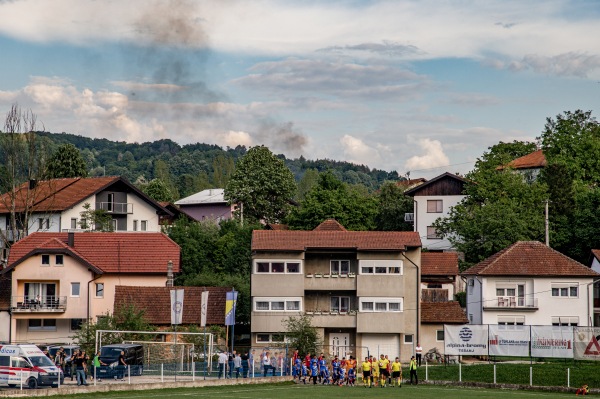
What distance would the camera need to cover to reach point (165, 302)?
7169 cm

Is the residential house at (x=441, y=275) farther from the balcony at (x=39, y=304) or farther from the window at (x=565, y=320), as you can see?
the balcony at (x=39, y=304)

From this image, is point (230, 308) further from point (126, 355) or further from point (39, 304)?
point (39, 304)

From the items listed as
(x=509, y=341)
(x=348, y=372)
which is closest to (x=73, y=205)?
(x=348, y=372)

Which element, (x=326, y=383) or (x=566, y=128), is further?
(x=566, y=128)

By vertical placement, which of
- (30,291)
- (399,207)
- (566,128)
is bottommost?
(30,291)

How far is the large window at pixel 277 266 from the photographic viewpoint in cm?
7144

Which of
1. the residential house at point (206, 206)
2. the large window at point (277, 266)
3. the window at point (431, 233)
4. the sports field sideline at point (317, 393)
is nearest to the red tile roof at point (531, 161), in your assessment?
the window at point (431, 233)

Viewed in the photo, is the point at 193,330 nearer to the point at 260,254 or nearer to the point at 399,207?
the point at 260,254

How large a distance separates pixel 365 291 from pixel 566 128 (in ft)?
161

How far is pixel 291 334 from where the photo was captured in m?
66.1

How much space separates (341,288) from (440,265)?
1567cm

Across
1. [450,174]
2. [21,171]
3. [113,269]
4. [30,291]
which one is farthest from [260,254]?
[450,174]

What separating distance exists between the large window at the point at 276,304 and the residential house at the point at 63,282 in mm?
9362

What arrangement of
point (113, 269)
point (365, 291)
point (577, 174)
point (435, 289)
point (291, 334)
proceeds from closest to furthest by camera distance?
point (291, 334) < point (365, 291) < point (113, 269) < point (435, 289) < point (577, 174)
